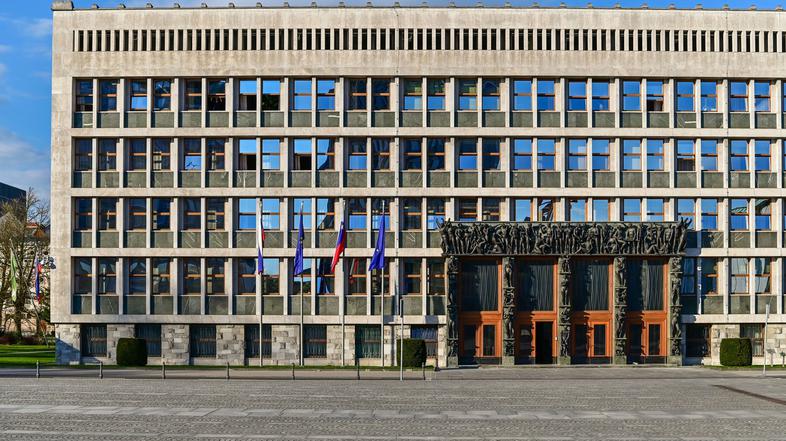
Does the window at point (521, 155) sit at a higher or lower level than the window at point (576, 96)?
lower

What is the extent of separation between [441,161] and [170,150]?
54.6ft

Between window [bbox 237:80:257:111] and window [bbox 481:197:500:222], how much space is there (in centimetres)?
1536

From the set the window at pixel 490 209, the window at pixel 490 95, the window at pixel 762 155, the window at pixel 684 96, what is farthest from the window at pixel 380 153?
the window at pixel 762 155

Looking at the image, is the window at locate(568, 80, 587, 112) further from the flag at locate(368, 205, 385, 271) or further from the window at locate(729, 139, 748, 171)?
the flag at locate(368, 205, 385, 271)

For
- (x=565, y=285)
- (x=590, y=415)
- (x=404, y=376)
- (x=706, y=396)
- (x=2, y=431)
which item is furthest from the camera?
(x=565, y=285)

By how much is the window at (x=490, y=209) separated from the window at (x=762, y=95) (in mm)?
17310

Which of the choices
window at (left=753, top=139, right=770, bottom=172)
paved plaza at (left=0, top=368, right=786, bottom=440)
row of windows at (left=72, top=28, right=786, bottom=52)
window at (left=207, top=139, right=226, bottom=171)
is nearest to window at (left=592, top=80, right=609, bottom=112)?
row of windows at (left=72, top=28, right=786, bottom=52)

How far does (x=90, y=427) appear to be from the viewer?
981 inches

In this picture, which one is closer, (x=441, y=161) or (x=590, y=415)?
(x=590, y=415)

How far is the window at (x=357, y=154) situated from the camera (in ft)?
178

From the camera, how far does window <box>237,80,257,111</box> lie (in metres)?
54.4

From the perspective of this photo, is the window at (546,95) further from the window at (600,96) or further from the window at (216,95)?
the window at (216,95)

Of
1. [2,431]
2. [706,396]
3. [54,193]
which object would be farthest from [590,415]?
[54,193]

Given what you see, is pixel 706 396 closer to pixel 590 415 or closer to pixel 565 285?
pixel 590 415
